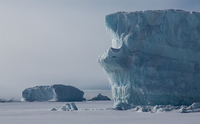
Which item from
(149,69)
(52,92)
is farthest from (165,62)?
(52,92)

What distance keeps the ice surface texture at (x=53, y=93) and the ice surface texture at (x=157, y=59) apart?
23009 mm

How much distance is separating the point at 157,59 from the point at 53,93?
2537cm

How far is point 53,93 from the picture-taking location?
39.5 metres

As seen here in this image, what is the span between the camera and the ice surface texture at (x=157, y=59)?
15602 mm

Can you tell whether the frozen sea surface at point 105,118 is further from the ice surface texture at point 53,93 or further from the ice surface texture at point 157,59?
the ice surface texture at point 53,93

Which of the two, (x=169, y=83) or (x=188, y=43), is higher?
(x=188, y=43)

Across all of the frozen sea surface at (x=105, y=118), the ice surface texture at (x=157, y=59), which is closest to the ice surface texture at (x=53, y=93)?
the ice surface texture at (x=157, y=59)

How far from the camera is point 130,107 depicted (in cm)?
1583

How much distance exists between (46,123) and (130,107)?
22.8 ft

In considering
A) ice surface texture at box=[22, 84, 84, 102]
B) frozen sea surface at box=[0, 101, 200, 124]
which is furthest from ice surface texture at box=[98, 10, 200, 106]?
ice surface texture at box=[22, 84, 84, 102]

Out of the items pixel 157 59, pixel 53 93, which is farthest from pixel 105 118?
pixel 53 93

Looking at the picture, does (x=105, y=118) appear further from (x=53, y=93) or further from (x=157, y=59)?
(x=53, y=93)

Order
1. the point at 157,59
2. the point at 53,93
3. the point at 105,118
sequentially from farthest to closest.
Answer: the point at 53,93, the point at 157,59, the point at 105,118

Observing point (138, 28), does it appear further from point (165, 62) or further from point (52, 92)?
point (52, 92)
